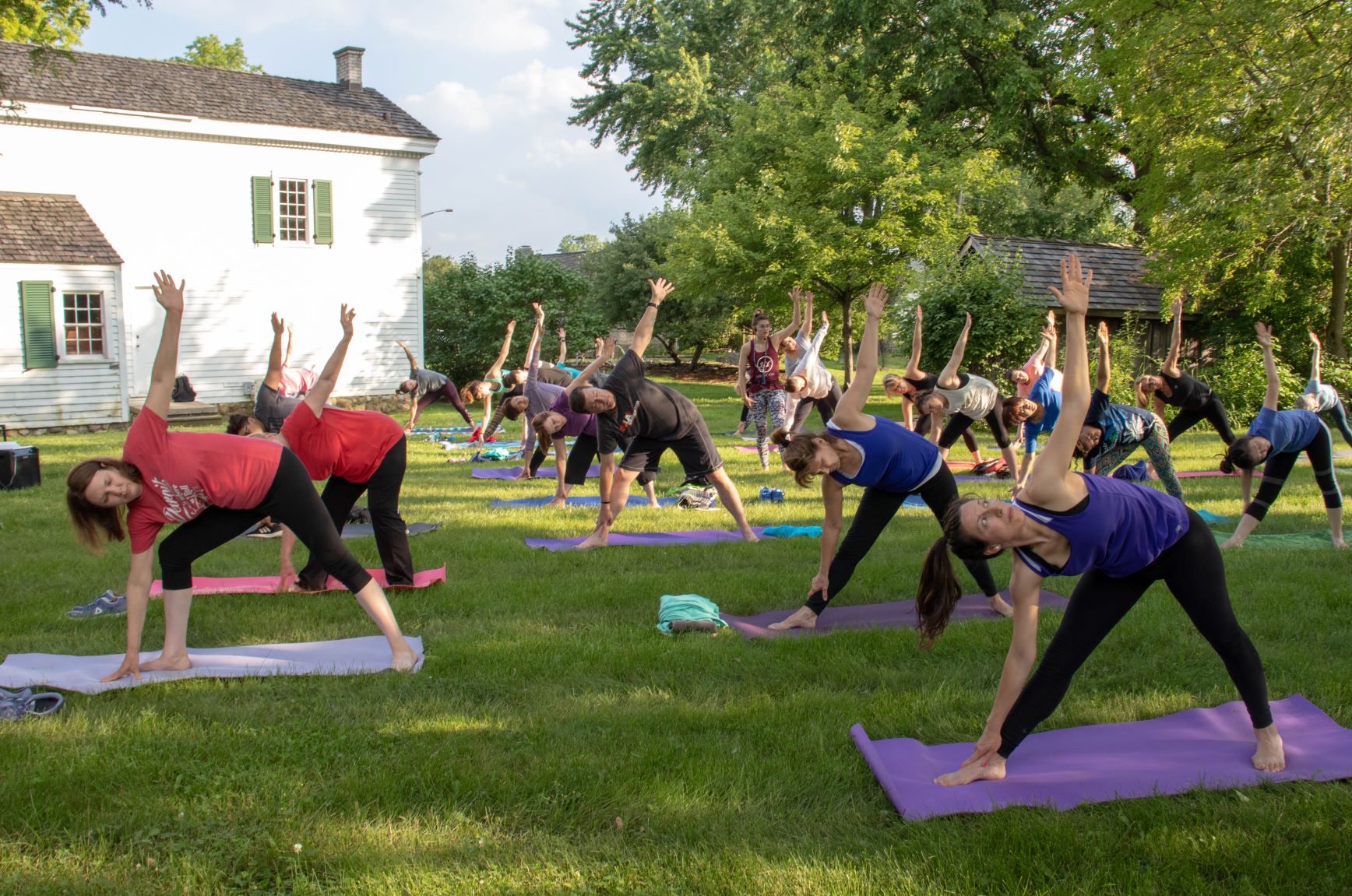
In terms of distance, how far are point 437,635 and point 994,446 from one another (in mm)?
12463

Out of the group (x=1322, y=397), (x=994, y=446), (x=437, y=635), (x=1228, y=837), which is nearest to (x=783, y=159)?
(x=994, y=446)

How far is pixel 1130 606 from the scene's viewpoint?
13.4 feet

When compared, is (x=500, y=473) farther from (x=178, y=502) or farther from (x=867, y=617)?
(x=178, y=502)

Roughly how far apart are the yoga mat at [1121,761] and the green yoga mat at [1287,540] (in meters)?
4.22

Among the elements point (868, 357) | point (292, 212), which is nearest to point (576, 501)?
point (868, 357)

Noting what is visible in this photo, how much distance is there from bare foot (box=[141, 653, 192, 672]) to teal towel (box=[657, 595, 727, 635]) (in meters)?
2.66

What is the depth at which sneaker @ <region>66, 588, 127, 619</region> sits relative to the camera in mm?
6758

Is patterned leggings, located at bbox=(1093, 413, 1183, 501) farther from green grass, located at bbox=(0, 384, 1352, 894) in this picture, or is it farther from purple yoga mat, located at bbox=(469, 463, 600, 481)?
purple yoga mat, located at bbox=(469, 463, 600, 481)

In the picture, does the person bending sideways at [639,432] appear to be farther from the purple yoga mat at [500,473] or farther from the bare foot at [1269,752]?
the bare foot at [1269,752]

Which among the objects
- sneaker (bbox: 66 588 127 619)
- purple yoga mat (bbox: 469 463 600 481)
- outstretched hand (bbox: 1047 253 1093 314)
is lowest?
sneaker (bbox: 66 588 127 619)

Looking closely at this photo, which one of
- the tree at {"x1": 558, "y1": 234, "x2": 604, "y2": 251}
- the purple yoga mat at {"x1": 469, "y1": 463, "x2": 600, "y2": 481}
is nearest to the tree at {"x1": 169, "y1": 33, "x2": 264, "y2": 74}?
the purple yoga mat at {"x1": 469, "y1": 463, "x2": 600, "y2": 481}

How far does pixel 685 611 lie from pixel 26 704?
348 centimetres

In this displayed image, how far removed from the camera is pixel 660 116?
3606cm

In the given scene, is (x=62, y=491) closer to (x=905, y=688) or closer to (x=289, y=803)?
(x=289, y=803)
